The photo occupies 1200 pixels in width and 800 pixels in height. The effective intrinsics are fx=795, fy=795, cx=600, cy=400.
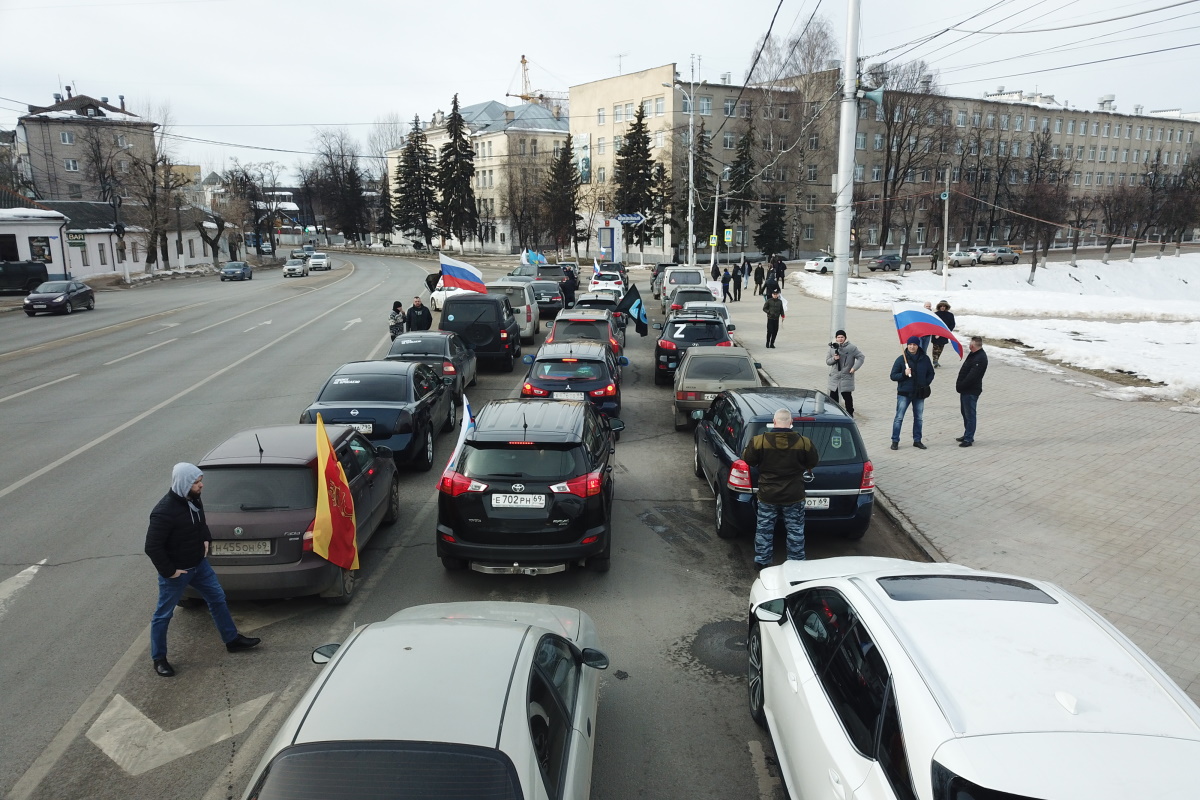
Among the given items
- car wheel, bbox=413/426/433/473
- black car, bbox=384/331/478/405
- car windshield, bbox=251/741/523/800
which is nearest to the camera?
car windshield, bbox=251/741/523/800

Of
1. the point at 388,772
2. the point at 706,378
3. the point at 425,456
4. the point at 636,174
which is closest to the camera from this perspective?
the point at 388,772

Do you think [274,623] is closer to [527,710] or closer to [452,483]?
[452,483]

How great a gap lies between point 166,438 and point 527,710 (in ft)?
37.7

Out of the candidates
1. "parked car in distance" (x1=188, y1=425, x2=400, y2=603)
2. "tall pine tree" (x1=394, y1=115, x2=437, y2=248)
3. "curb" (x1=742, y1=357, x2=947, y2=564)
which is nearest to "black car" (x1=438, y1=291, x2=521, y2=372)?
"curb" (x1=742, y1=357, x2=947, y2=564)

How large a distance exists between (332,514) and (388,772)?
4261 mm

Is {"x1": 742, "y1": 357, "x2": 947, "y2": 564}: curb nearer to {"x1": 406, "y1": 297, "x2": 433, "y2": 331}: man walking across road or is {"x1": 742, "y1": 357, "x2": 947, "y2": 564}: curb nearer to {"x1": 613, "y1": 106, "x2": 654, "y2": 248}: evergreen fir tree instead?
{"x1": 406, "y1": 297, "x2": 433, "y2": 331}: man walking across road

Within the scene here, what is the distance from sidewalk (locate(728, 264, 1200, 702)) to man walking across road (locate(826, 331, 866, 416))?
77 centimetres

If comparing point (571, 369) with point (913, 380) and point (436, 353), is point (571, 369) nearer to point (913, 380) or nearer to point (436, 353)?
point (436, 353)

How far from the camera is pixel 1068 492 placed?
1027 cm

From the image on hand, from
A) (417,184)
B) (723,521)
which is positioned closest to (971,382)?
(723,521)

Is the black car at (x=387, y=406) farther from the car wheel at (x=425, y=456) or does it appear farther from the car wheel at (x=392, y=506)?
the car wheel at (x=392, y=506)

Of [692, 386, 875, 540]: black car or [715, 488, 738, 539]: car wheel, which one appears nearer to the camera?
[692, 386, 875, 540]: black car

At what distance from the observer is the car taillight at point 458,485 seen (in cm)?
728

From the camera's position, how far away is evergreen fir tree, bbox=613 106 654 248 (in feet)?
214
